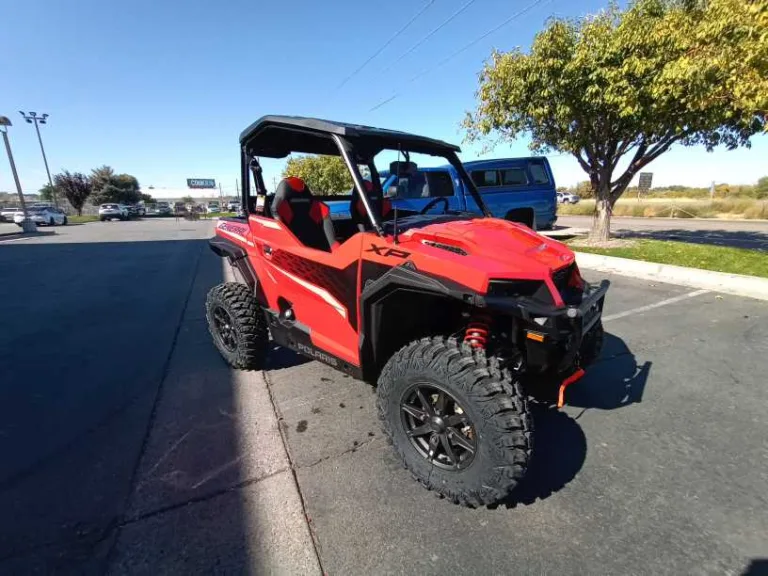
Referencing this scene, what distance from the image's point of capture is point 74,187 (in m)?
45.7

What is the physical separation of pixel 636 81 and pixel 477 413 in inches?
321

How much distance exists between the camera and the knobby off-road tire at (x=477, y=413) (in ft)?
5.66

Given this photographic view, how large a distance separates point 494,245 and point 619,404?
1.76 metres

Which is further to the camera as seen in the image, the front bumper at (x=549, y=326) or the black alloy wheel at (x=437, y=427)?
the black alloy wheel at (x=437, y=427)

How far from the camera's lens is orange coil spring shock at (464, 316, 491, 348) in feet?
6.95

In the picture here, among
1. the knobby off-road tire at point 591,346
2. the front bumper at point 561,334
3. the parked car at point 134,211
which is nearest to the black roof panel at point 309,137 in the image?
the front bumper at point 561,334

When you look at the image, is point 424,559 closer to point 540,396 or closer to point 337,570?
point 337,570

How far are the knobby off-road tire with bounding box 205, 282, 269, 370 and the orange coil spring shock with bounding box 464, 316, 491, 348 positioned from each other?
6.29ft

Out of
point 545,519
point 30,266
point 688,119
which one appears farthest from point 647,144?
point 30,266

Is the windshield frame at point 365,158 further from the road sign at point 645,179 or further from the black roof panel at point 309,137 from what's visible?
the road sign at point 645,179

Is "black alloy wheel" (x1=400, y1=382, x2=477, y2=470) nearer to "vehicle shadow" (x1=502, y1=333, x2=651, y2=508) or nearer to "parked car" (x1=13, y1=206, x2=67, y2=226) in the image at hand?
"vehicle shadow" (x1=502, y1=333, x2=651, y2=508)

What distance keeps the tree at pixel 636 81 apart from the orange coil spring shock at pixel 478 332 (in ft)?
20.4

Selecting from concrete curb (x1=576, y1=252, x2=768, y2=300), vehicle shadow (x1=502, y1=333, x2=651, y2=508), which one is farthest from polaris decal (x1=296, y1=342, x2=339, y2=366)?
concrete curb (x1=576, y1=252, x2=768, y2=300)

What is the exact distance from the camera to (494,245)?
2150 mm
